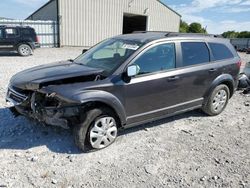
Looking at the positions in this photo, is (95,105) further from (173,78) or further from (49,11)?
(49,11)

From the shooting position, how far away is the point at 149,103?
14.6 ft

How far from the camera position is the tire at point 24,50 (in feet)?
49.2

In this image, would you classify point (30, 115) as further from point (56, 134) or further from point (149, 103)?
point (149, 103)

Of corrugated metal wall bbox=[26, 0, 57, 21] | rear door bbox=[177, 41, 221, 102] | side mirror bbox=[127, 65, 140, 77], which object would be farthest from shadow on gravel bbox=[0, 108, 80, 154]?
corrugated metal wall bbox=[26, 0, 57, 21]

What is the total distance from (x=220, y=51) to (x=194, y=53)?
930 mm

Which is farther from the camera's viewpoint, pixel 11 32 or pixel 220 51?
pixel 11 32

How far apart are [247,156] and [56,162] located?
9.65 ft

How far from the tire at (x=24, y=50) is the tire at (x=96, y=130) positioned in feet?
41.5

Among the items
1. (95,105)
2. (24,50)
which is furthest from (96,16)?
(95,105)

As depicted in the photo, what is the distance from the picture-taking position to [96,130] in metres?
3.96

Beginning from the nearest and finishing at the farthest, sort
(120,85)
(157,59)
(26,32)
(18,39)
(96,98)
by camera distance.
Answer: (96,98) → (120,85) → (157,59) → (18,39) → (26,32)

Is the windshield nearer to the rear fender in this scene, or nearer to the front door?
the front door

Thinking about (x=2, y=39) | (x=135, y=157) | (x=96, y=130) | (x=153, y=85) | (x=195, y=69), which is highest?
(x=2, y=39)

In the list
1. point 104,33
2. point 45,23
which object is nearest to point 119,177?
point 45,23
